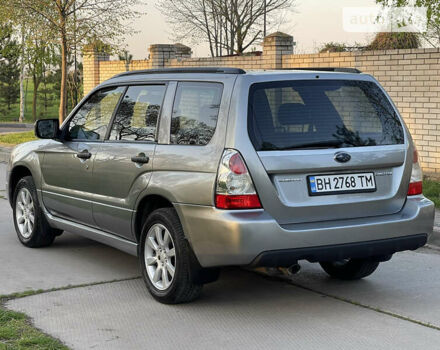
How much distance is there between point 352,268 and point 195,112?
6.23 ft

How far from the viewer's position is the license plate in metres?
5.16

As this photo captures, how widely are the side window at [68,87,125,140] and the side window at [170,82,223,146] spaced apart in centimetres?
91

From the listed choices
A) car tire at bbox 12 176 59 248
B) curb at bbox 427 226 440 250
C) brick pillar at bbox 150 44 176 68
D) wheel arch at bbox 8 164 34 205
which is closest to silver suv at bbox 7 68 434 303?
car tire at bbox 12 176 59 248

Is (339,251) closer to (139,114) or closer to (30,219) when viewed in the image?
(139,114)

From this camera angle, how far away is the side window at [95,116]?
257 inches

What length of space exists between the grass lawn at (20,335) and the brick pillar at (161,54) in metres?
16.8

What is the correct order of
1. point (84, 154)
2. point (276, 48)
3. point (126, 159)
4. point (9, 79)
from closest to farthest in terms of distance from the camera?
point (126, 159) → point (84, 154) → point (276, 48) → point (9, 79)

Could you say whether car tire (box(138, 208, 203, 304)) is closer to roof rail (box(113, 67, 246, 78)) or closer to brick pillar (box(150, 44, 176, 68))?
roof rail (box(113, 67, 246, 78))

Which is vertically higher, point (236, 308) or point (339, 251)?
point (339, 251)

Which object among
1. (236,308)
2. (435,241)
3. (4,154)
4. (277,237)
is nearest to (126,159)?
(236,308)

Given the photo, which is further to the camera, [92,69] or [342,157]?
[92,69]

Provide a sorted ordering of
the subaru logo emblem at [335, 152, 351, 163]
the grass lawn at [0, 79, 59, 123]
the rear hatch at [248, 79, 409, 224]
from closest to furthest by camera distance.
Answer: the rear hatch at [248, 79, 409, 224]
the subaru logo emblem at [335, 152, 351, 163]
the grass lawn at [0, 79, 59, 123]

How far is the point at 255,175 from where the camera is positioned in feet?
16.4

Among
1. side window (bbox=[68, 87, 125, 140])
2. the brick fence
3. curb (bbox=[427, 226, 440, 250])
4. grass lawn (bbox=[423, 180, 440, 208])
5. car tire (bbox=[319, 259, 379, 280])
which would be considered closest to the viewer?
car tire (bbox=[319, 259, 379, 280])
